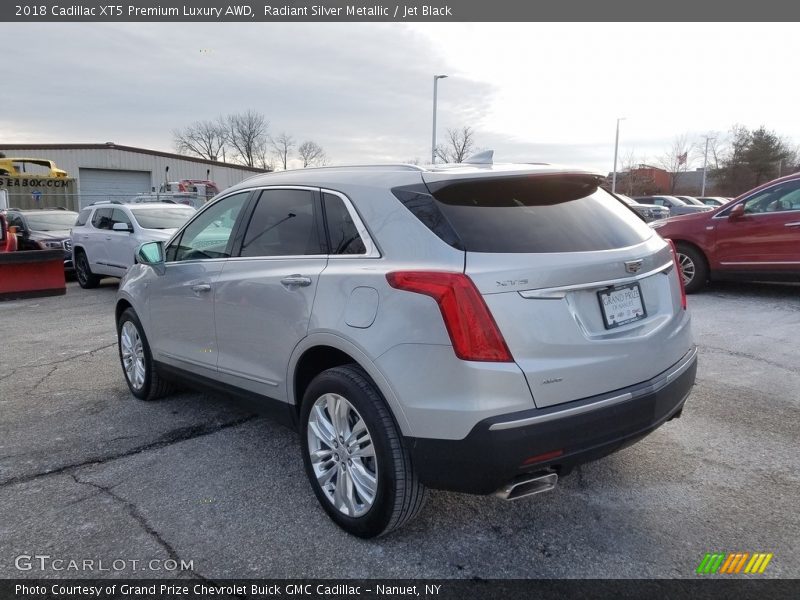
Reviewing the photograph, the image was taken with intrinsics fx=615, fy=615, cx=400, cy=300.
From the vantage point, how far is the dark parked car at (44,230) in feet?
45.9

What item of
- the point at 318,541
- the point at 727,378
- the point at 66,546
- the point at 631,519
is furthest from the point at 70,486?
the point at 727,378

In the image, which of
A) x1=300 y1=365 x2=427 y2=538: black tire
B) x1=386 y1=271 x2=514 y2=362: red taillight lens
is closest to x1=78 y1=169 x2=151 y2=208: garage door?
x1=300 y1=365 x2=427 y2=538: black tire

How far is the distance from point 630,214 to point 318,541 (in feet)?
7.77

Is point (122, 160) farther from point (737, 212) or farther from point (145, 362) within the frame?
point (145, 362)

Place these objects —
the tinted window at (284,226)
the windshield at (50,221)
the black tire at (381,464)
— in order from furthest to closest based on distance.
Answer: the windshield at (50,221) → the tinted window at (284,226) → the black tire at (381,464)

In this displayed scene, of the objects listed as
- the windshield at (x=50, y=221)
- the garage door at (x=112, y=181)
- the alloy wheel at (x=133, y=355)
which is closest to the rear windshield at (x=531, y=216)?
the alloy wheel at (x=133, y=355)

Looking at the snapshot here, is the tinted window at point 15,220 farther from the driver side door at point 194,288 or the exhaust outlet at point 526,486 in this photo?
the exhaust outlet at point 526,486

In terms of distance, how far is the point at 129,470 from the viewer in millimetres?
3736

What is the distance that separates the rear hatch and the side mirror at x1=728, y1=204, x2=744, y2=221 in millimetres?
6308

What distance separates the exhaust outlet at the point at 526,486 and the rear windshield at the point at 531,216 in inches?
37.9

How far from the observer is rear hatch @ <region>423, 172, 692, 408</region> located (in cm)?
252

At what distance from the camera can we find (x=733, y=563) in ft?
8.75

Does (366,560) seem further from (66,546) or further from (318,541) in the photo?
(66,546)

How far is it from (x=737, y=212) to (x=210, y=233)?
7.46m
